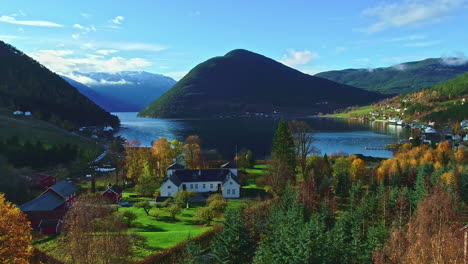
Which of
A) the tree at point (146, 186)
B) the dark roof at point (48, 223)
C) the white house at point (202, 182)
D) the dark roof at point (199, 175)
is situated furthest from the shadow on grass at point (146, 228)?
the dark roof at point (199, 175)

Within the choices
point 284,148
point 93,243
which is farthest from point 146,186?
point 93,243

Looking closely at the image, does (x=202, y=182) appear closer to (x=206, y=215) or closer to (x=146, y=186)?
(x=146, y=186)

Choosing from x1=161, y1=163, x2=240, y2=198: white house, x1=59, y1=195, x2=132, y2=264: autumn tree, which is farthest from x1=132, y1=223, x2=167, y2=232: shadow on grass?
x1=161, y1=163, x2=240, y2=198: white house

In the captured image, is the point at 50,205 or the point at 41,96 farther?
the point at 41,96

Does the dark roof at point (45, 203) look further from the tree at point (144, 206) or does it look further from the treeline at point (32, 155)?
the treeline at point (32, 155)

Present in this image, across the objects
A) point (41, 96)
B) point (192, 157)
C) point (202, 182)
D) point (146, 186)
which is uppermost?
point (41, 96)

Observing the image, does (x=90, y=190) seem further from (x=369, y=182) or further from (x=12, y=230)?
(x=369, y=182)

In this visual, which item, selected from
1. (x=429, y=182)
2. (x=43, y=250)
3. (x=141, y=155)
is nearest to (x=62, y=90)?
(x=141, y=155)
